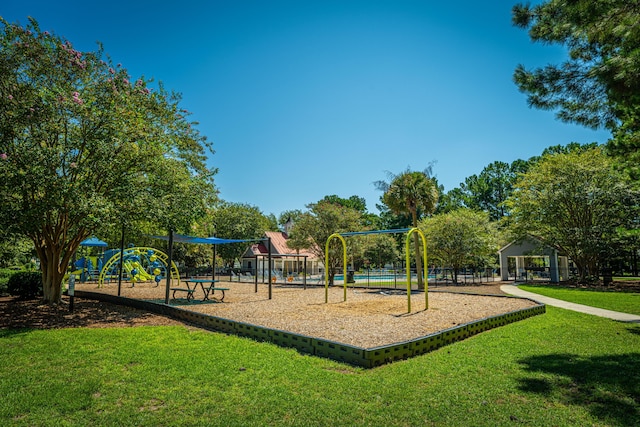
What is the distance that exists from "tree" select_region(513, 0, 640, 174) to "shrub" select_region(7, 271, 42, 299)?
16.5 meters

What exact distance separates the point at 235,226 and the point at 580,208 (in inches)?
1339

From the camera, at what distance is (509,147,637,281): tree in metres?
22.4

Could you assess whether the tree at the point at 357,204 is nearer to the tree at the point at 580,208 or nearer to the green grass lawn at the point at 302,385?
the tree at the point at 580,208

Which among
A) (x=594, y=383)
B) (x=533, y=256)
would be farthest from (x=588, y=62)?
(x=533, y=256)

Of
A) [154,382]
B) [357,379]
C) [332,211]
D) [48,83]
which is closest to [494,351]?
[357,379]

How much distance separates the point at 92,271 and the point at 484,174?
65.6 meters

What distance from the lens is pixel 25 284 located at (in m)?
13.6

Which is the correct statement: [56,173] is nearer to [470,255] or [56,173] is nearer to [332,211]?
[332,211]

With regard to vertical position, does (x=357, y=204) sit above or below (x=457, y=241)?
above

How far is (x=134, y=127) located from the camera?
405 inches

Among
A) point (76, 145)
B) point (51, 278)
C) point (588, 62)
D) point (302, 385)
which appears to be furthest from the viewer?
point (51, 278)

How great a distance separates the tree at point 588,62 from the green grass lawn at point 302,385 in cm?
408

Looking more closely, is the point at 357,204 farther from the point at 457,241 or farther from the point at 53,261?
the point at 53,261

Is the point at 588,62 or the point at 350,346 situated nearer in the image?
the point at 350,346
